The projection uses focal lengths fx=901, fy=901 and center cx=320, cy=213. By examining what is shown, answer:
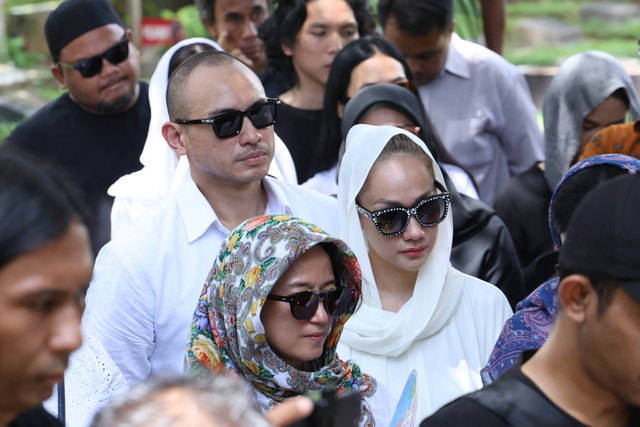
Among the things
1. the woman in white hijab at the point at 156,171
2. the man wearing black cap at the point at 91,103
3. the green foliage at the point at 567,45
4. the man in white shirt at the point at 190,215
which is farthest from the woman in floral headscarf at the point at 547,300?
the green foliage at the point at 567,45

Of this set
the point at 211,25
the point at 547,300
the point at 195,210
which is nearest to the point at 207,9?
the point at 211,25

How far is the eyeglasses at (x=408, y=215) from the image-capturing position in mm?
3025

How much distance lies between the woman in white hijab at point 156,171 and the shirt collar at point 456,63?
4.10 ft

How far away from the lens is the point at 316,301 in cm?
246

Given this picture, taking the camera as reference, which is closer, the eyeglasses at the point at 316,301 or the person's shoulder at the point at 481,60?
the eyeglasses at the point at 316,301

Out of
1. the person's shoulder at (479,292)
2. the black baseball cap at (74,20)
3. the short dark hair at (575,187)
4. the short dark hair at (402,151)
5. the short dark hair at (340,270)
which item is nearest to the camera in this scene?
the short dark hair at (340,270)

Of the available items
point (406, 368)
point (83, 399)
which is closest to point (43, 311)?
point (83, 399)

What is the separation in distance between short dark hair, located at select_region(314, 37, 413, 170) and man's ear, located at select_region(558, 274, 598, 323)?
2.53 metres

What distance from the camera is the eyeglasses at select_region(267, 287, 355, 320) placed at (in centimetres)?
245

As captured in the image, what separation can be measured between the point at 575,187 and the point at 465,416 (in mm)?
1245

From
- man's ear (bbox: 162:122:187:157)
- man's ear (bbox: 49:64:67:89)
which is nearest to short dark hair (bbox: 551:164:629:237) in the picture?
man's ear (bbox: 162:122:187:157)

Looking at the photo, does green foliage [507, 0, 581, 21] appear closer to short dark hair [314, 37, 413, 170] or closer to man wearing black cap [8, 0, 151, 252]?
short dark hair [314, 37, 413, 170]

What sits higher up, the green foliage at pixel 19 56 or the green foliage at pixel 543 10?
the green foliage at pixel 19 56

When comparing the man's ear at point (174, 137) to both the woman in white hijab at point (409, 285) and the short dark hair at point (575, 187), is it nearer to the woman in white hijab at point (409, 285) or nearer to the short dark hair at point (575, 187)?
the woman in white hijab at point (409, 285)
